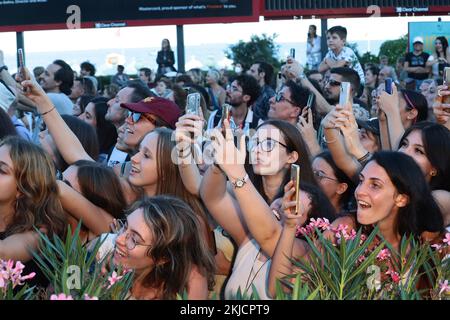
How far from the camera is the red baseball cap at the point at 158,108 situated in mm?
5941

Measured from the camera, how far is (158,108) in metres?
6.01

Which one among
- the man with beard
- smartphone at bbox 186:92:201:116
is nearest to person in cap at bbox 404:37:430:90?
the man with beard

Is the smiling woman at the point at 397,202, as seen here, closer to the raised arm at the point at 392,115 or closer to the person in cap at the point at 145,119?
the raised arm at the point at 392,115

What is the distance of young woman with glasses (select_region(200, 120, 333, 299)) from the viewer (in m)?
3.88

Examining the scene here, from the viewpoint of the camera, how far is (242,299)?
292 cm

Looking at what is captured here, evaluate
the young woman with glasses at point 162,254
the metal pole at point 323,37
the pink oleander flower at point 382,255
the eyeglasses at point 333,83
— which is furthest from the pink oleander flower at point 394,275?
the metal pole at point 323,37

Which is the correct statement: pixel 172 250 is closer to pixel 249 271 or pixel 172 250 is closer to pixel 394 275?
pixel 249 271

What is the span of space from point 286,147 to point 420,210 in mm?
1062

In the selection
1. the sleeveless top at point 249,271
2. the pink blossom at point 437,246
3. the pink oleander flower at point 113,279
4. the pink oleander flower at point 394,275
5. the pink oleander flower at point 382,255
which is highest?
the pink oleander flower at point 113,279

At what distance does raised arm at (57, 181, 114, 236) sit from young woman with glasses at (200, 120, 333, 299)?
783 millimetres

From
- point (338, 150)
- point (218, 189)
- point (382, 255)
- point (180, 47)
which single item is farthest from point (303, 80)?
point (180, 47)

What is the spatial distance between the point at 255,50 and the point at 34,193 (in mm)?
17500

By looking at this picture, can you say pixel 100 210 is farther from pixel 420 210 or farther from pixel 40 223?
pixel 420 210
